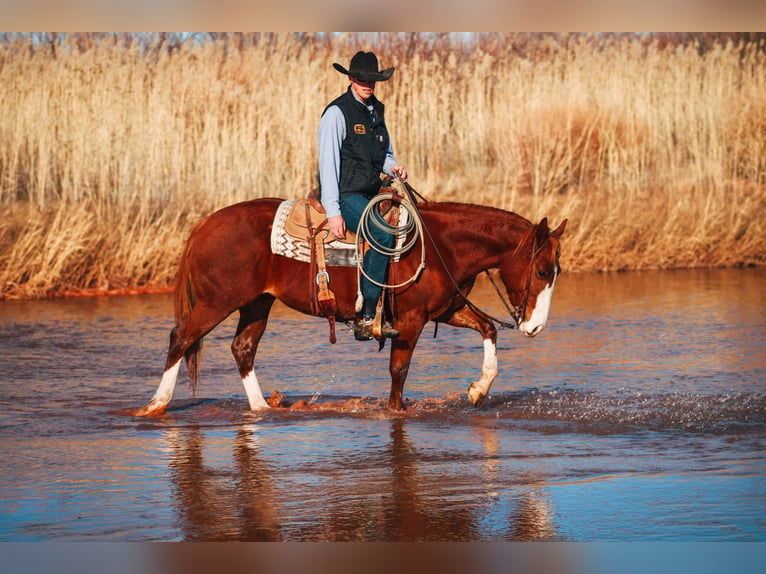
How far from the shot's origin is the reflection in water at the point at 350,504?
20.7ft

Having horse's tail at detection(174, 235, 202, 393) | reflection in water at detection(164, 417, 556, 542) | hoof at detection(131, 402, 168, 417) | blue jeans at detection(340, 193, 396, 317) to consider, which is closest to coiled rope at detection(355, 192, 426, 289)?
blue jeans at detection(340, 193, 396, 317)

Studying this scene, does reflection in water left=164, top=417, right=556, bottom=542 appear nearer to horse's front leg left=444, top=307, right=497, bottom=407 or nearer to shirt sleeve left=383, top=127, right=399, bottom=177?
horse's front leg left=444, top=307, right=497, bottom=407

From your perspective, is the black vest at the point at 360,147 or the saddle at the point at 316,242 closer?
the black vest at the point at 360,147

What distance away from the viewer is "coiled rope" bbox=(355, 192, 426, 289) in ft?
29.4

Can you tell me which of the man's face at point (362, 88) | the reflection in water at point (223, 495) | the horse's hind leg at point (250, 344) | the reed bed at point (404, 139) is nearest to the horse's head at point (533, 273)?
the man's face at point (362, 88)

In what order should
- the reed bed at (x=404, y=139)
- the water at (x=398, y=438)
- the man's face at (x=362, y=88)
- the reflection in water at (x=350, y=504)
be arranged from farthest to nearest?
the reed bed at (x=404, y=139) → the man's face at (x=362, y=88) → the water at (x=398, y=438) → the reflection in water at (x=350, y=504)

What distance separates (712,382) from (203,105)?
361 inches

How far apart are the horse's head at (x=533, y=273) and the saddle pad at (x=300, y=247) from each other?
109 cm

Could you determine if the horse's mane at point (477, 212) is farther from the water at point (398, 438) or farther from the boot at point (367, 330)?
the water at point (398, 438)

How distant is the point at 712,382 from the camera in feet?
33.6

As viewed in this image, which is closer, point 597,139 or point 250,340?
point 250,340

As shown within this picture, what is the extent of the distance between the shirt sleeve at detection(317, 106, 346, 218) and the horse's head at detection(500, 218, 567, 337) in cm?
129

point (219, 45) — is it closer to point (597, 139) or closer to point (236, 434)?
point (597, 139)
